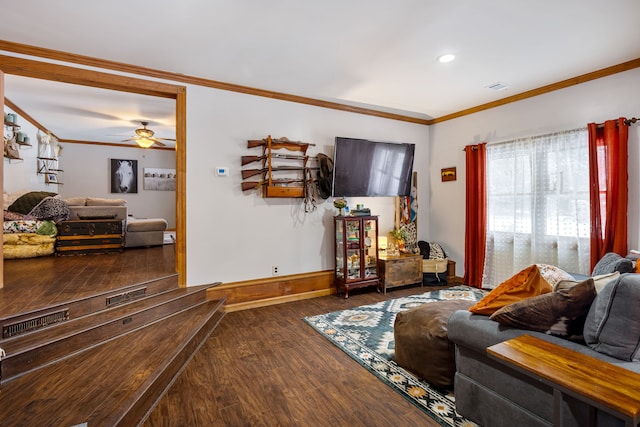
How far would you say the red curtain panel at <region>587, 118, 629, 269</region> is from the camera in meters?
3.29

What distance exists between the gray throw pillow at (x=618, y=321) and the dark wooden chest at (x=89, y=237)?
588cm

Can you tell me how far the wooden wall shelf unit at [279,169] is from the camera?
4051mm

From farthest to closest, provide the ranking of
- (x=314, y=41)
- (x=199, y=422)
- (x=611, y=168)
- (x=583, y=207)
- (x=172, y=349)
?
1. (x=583, y=207)
2. (x=611, y=168)
3. (x=314, y=41)
4. (x=172, y=349)
5. (x=199, y=422)

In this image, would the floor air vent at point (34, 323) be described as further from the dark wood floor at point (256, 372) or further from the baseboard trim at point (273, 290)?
the baseboard trim at point (273, 290)

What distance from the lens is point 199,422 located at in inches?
75.2

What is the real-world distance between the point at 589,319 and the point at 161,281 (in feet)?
11.7

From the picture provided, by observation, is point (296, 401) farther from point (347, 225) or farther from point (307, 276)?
point (347, 225)

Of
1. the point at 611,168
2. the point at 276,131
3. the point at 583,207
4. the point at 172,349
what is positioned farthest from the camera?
the point at 276,131

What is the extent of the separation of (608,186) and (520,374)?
9.75 ft

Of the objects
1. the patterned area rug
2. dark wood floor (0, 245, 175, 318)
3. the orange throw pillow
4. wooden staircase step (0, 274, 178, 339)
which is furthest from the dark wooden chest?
the orange throw pillow

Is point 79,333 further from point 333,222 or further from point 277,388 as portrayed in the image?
point 333,222

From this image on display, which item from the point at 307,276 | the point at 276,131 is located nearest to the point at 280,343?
the point at 307,276

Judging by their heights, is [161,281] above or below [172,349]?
above

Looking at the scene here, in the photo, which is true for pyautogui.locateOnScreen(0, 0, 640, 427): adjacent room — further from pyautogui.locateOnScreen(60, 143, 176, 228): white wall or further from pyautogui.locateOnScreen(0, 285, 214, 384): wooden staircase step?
pyautogui.locateOnScreen(60, 143, 176, 228): white wall
